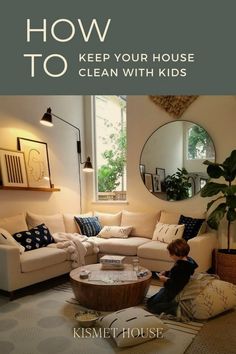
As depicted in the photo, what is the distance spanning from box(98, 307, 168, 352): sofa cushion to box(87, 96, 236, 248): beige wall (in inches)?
90.6

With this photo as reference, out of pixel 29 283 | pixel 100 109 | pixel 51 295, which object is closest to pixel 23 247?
pixel 29 283

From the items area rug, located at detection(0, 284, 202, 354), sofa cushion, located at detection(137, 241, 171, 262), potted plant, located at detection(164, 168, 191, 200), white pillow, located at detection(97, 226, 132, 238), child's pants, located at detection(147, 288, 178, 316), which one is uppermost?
potted plant, located at detection(164, 168, 191, 200)

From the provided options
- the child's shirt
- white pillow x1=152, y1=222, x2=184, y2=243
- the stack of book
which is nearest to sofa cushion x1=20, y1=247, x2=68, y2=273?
the stack of book

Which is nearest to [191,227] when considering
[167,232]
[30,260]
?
[167,232]

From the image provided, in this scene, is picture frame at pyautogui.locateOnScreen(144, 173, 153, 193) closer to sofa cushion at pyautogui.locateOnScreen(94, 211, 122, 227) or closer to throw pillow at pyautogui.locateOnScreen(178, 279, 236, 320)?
sofa cushion at pyautogui.locateOnScreen(94, 211, 122, 227)

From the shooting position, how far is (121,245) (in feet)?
13.0

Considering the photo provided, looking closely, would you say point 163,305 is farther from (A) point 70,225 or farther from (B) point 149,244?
(A) point 70,225

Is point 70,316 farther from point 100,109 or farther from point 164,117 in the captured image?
point 100,109

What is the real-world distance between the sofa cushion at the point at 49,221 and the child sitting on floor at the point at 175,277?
1981mm

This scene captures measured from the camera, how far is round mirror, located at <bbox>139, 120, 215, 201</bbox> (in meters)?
4.34

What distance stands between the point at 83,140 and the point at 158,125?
4.73 ft

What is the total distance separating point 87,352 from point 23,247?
64.8 inches

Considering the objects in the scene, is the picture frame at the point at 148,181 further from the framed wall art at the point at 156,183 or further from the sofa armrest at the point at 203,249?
the sofa armrest at the point at 203,249
